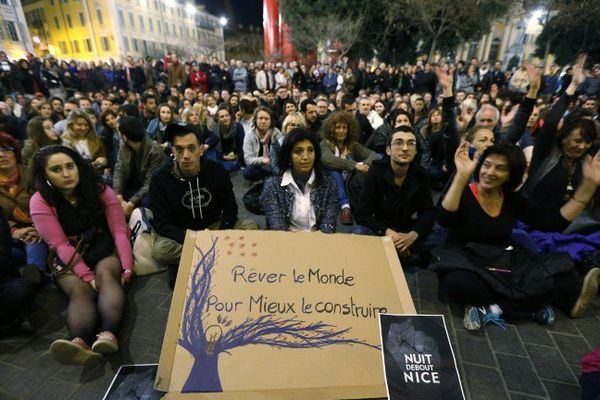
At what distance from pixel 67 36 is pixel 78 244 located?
5395 centimetres

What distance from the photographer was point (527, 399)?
Answer: 6.37 feet

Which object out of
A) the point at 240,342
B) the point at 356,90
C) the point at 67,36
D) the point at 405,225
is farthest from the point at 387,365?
the point at 67,36

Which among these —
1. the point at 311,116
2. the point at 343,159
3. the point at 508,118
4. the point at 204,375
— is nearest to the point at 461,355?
the point at 204,375

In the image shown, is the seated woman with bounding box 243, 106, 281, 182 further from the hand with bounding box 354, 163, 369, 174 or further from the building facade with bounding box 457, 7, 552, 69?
the building facade with bounding box 457, 7, 552, 69

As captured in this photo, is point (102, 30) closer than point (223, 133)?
No

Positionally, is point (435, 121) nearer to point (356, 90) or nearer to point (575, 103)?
point (575, 103)

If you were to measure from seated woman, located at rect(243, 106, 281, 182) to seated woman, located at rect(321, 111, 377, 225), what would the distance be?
3.29 ft

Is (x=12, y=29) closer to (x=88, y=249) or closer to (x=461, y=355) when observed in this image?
(x=88, y=249)

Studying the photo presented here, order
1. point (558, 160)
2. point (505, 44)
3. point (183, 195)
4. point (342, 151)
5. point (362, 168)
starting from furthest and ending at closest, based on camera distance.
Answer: point (505, 44) < point (342, 151) < point (362, 168) < point (558, 160) < point (183, 195)

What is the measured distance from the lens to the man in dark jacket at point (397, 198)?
2.95 metres

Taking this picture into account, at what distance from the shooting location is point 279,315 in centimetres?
163

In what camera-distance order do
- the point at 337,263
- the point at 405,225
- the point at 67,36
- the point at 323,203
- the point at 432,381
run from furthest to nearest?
1. the point at 67,36
2. the point at 405,225
3. the point at 323,203
4. the point at 337,263
5. the point at 432,381

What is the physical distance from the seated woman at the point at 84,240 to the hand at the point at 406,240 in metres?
2.40

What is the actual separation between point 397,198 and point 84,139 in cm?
487
